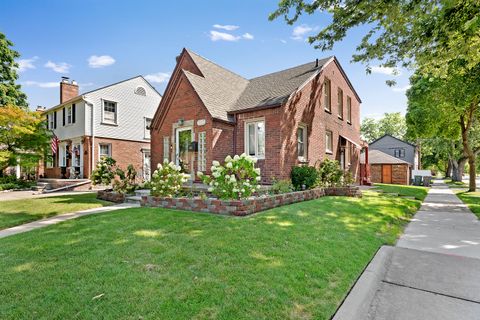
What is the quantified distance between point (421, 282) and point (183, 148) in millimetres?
11254

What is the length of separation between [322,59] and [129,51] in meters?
11.2

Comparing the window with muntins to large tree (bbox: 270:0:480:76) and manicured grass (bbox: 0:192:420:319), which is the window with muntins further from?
large tree (bbox: 270:0:480:76)

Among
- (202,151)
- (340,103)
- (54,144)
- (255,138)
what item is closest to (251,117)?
(255,138)

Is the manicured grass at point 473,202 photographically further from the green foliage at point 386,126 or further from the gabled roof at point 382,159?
the green foliage at point 386,126

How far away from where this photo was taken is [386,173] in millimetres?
31547

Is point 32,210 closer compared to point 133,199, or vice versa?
point 32,210

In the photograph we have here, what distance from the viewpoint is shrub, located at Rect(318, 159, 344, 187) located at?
1225cm

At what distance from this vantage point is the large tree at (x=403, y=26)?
714 cm

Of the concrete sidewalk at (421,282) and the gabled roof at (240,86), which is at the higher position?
the gabled roof at (240,86)

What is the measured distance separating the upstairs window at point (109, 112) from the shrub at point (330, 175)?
16598 mm

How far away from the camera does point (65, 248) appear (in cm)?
445

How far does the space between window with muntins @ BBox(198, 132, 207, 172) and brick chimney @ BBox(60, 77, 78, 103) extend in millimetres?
17191

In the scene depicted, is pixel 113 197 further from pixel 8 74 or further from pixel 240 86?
pixel 8 74

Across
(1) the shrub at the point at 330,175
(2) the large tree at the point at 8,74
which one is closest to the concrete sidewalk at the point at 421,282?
(1) the shrub at the point at 330,175
